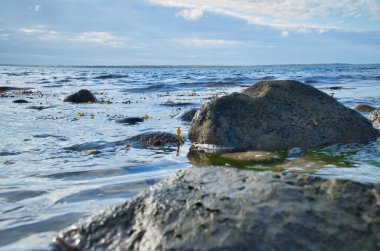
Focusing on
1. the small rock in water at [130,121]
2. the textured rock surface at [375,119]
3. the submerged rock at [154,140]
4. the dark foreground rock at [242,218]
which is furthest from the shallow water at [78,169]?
the textured rock surface at [375,119]

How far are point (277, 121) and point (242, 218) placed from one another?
3985 mm

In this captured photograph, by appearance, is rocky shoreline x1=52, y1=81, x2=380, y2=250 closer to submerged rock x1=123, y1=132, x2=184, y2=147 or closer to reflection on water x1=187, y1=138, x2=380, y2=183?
reflection on water x1=187, y1=138, x2=380, y2=183

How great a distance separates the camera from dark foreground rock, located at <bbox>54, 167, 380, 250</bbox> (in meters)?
2.05

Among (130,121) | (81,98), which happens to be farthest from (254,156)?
(81,98)

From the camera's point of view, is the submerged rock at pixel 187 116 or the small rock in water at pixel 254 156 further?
the submerged rock at pixel 187 116

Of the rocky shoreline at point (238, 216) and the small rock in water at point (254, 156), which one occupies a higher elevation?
the rocky shoreline at point (238, 216)

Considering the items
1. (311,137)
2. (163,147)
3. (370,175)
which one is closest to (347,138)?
(311,137)

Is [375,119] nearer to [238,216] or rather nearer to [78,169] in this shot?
[78,169]

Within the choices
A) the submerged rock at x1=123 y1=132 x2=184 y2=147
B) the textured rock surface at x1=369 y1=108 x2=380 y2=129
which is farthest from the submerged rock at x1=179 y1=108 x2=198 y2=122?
the textured rock surface at x1=369 y1=108 x2=380 y2=129

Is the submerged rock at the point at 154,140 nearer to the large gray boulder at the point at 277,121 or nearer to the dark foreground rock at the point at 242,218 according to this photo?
the large gray boulder at the point at 277,121

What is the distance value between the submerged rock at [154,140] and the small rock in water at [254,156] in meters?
1.31

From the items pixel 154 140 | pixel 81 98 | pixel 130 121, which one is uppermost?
pixel 154 140

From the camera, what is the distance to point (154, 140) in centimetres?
639

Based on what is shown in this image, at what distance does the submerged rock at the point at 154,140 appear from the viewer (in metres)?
6.24
